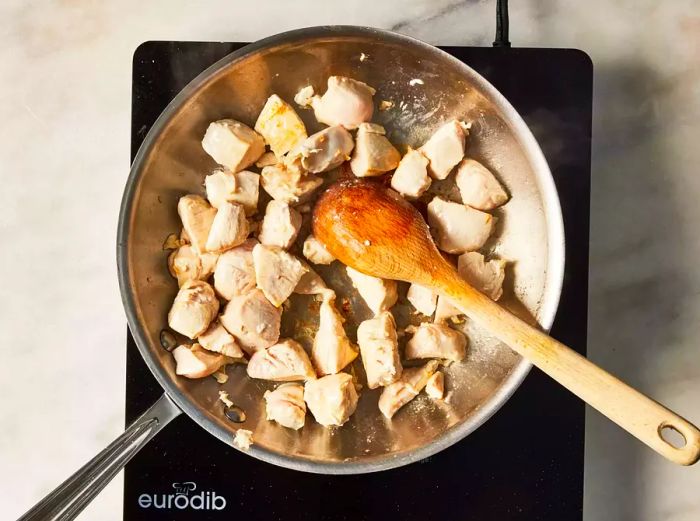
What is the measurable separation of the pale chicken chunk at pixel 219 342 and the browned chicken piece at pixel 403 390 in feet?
0.70

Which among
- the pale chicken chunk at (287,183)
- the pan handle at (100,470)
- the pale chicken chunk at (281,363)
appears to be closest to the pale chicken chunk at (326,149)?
the pale chicken chunk at (287,183)

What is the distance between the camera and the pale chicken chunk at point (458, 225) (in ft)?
3.43

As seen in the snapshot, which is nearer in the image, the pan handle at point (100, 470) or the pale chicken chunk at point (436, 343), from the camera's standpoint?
the pan handle at point (100, 470)

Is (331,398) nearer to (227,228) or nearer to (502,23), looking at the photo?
(227,228)

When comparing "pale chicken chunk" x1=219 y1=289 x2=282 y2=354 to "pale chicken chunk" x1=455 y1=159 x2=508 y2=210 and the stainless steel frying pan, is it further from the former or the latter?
"pale chicken chunk" x1=455 y1=159 x2=508 y2=210

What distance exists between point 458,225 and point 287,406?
0.34 metres

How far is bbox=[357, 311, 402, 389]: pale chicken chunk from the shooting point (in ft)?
3.34

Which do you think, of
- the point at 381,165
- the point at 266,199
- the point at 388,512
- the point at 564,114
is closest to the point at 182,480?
the point at 388,512

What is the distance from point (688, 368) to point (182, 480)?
0.76 m

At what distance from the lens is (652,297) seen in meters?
1.14

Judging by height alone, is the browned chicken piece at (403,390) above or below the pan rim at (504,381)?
below

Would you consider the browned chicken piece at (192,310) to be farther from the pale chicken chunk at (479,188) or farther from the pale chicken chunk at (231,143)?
the pale chicken chunk at (479,188)

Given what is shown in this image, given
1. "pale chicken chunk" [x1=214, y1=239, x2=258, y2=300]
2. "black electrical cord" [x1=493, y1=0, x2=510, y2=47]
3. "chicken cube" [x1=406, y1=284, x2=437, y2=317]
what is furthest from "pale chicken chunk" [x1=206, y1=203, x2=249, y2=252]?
"black electrical cord" [x1=493, y1=0, x2=510, y2=47]

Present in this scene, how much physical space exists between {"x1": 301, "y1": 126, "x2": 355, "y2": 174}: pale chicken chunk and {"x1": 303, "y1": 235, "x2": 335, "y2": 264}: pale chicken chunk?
3.8 inches
